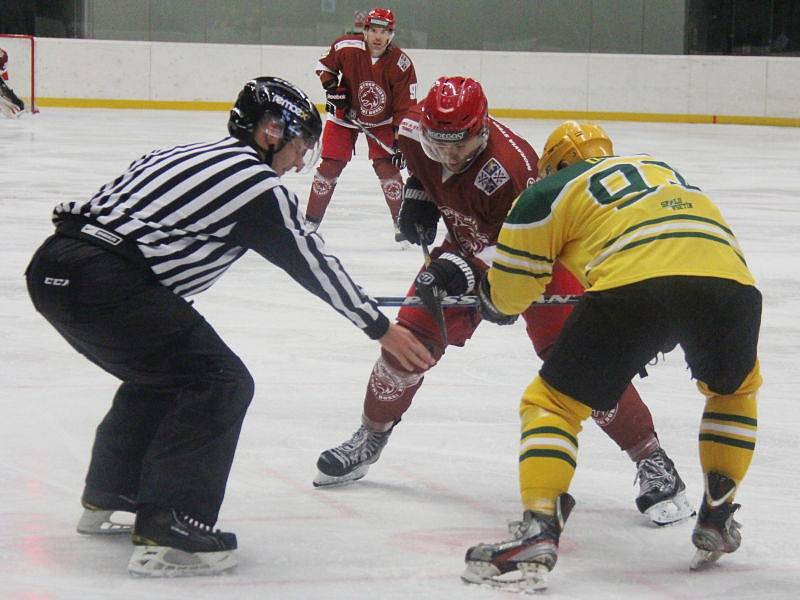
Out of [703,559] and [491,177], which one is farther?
[491,177]

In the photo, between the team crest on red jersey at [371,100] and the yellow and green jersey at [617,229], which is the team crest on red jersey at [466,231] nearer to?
the yellow and green jersey at [617,229]

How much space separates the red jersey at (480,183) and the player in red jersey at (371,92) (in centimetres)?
418

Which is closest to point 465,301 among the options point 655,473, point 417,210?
point 417,210

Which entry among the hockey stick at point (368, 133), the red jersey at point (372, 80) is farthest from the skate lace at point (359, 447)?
the red jersey at point (372, 80)

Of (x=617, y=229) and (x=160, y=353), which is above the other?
(x=617, y=229)

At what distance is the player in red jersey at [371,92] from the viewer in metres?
7.39

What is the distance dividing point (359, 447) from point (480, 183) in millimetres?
689

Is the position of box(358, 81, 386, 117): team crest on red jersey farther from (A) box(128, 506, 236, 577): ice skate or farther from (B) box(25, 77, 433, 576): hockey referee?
(A) box(128, 506, 236, 577): ice skate

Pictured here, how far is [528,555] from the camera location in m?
2.37

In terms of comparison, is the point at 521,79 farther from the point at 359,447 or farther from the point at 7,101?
the point at 359,447

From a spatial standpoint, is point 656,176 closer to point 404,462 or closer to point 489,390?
point 404,462

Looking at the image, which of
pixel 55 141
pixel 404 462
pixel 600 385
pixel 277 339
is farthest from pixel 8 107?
pixel 600 385

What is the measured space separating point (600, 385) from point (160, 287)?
→ 841mm

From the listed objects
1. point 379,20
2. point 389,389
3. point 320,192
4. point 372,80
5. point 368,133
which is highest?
point 379,20
